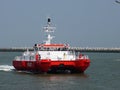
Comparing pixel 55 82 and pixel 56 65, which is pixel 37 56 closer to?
pixel 56 65

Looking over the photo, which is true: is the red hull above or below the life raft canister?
below

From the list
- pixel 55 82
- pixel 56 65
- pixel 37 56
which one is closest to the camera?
pixel 55 82

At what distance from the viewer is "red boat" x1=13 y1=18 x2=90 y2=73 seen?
54156 mm

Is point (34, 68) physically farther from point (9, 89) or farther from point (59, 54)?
point (9, 89)

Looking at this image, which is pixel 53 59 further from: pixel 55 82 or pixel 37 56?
pixel 55 82

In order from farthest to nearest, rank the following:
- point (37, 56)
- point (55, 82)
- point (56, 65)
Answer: point (37, 56)
point (56, 65)
point (55, 82)

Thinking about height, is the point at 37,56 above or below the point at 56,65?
above

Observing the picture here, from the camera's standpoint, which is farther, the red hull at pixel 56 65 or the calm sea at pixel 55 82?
the red hull at pixel 56 65

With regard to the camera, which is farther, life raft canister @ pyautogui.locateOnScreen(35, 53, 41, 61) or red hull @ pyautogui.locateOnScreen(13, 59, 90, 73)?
life raft canister @ pyautogui.locateOnScreen(35, 53, 41, 61)

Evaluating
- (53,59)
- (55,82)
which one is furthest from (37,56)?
(55,82)

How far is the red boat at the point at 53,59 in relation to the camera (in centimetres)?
5416

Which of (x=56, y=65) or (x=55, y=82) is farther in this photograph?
(x=56, y=65)

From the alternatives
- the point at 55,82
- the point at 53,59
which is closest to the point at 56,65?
the point at 53,59

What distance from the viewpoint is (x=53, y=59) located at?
180ft
